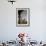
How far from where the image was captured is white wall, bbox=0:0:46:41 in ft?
18.2

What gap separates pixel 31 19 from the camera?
5562 millimetres

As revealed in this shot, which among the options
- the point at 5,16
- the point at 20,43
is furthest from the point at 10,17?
the point at 20,43

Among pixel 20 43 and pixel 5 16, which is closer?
pixel 20 43

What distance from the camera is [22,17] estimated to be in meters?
5.59

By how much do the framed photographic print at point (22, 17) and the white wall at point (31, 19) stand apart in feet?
0.42

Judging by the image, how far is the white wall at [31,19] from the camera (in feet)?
18.2

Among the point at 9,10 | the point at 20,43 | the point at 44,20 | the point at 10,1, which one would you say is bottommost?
the point at 20,43

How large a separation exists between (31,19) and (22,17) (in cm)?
40

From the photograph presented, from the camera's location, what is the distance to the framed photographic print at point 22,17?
5566 mm

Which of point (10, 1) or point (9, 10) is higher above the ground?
point (10, 1)

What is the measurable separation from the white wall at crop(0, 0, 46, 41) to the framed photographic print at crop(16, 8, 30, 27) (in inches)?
5.1

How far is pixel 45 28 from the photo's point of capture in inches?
219

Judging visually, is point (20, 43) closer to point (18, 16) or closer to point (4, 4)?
point (18, 16)

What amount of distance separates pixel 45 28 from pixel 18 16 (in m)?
1.27
